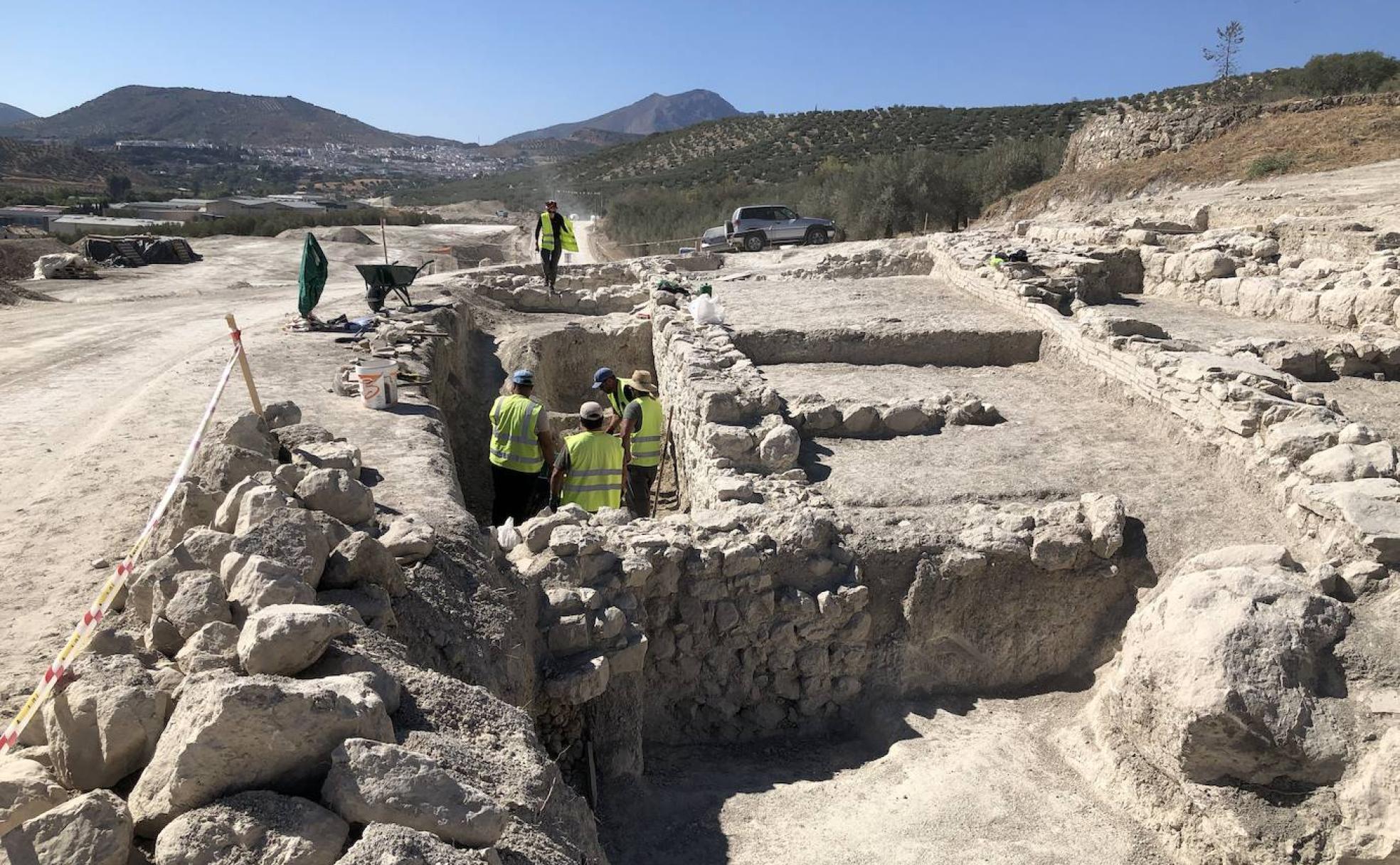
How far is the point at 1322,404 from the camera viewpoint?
19.2ft

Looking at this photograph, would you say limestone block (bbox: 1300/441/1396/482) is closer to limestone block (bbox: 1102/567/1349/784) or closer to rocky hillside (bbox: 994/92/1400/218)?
limestone block (bbox: 1102/567/1349/784)

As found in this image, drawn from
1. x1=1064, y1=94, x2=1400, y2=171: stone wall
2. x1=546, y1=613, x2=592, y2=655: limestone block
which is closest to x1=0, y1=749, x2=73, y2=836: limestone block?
x1=546, y1=613, x2=592, y2=655: limestone block

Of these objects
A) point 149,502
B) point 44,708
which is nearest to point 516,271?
point 149,502

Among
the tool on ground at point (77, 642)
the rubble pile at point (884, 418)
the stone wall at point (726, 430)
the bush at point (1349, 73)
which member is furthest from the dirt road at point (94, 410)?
the bush at point (1349, 73)

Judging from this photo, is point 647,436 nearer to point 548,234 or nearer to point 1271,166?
point 548,234

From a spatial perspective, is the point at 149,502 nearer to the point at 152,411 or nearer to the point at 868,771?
the point at 152,411

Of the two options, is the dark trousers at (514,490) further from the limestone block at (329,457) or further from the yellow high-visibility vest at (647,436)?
the limestone block at (329,457)

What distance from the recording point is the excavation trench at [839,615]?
441 centimetres

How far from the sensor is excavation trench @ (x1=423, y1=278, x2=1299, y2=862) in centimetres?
441

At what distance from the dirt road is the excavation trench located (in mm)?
2012

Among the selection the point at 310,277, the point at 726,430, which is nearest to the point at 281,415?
the point at 726,430

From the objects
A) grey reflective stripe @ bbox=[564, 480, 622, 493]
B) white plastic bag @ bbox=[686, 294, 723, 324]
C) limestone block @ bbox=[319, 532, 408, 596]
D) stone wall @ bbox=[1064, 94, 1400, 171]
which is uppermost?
stone wall @ bbox=[1064, 94, 1400, 171]

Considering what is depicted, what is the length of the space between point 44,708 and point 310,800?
891mm

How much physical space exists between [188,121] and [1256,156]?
13274 cm
